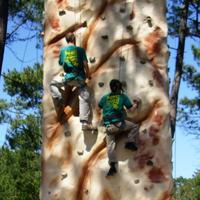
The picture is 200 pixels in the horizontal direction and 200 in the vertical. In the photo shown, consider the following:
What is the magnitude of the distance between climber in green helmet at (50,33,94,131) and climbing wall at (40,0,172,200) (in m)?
0.08

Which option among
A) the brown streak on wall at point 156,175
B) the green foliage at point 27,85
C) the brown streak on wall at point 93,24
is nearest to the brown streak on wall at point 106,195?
the brown streak on wall at point 156,175

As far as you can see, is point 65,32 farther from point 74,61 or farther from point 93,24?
point 74,61

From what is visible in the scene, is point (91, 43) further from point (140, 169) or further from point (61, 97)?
point (140, 169)

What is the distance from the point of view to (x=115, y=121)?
4.27 m

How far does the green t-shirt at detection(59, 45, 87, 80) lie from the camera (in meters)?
4.50

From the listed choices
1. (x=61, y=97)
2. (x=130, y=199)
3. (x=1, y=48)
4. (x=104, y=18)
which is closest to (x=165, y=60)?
(x=104, y=18)

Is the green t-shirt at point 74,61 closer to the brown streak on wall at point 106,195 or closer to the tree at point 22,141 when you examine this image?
the brown streak on wall at point 106,195

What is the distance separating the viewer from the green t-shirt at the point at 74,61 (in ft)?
14.8

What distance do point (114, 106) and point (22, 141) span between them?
14.2 m

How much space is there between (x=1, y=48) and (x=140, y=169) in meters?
4.65

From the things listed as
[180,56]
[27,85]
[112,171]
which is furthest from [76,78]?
[27,85]

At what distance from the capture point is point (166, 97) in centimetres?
453

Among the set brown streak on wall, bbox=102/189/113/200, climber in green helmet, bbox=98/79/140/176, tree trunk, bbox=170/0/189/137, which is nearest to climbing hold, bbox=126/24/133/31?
climber in green helmet, bbox=98/79/140/176

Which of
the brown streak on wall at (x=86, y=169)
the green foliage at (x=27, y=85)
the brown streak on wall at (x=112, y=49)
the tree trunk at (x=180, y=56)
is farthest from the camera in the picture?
the green foliage at (x=27, y=85)
